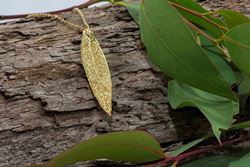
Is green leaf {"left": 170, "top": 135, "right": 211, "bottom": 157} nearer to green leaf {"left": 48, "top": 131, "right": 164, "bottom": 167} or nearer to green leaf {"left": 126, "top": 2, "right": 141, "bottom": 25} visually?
green leaf {"left": 48, "top": 131, "right": 164, "bottom": 167}

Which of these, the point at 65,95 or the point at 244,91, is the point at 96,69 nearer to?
the point at 65,95

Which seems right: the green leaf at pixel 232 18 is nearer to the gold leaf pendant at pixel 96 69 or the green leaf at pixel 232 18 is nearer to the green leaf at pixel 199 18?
the green leaf at pixel 199 18

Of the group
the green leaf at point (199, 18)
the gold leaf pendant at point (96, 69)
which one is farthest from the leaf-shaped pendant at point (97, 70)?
the green leaf at point (199, 18)

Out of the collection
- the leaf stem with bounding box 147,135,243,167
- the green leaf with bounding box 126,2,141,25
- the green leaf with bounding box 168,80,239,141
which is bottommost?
the leaf stem with bounding box 147,135,243,167

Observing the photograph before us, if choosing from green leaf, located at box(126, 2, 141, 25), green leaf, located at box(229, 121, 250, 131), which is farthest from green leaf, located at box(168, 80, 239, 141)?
green leaf, located at box(126, 2, 141, 25)

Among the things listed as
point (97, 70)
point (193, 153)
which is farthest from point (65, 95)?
point (193, 153)

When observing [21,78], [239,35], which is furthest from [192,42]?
[21,78]

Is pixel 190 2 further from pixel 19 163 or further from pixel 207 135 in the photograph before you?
pixel 19 163
